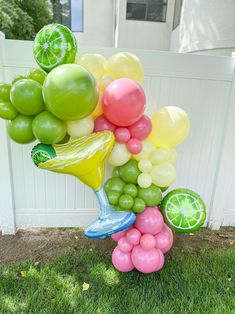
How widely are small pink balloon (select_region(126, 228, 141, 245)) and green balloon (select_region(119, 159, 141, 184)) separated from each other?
379 mm

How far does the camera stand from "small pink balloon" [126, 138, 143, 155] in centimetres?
171

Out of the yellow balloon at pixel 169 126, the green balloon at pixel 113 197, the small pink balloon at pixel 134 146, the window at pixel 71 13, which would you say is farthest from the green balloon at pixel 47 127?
the window at pixel 71 13

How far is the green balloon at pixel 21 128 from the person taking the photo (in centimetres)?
157

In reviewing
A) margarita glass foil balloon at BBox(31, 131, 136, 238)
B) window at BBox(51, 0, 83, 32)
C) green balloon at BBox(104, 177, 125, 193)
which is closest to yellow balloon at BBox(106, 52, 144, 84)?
margarita glass foil balloon at BBox(31, 131, 136, 238)

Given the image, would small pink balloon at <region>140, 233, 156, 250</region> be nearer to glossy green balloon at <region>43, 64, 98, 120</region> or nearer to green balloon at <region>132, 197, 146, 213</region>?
green balloon at <region>132, 197, 146, 213</region>

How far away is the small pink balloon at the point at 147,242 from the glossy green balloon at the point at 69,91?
1.03 m

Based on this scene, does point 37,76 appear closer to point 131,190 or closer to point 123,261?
point 131,190

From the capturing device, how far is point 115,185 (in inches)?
72.3

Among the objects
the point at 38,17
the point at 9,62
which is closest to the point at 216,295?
the point at 9,62

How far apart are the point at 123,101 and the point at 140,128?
0.89 ft

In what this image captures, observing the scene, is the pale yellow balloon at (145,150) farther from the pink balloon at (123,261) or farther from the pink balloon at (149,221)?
the pink balloon at (123,261)

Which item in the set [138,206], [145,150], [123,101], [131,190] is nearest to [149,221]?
[138,206]

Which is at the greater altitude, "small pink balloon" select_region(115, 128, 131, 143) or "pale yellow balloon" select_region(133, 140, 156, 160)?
"small pink balloon" select_region(115, 128, 131, 143)

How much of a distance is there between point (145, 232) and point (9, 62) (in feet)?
5.83
